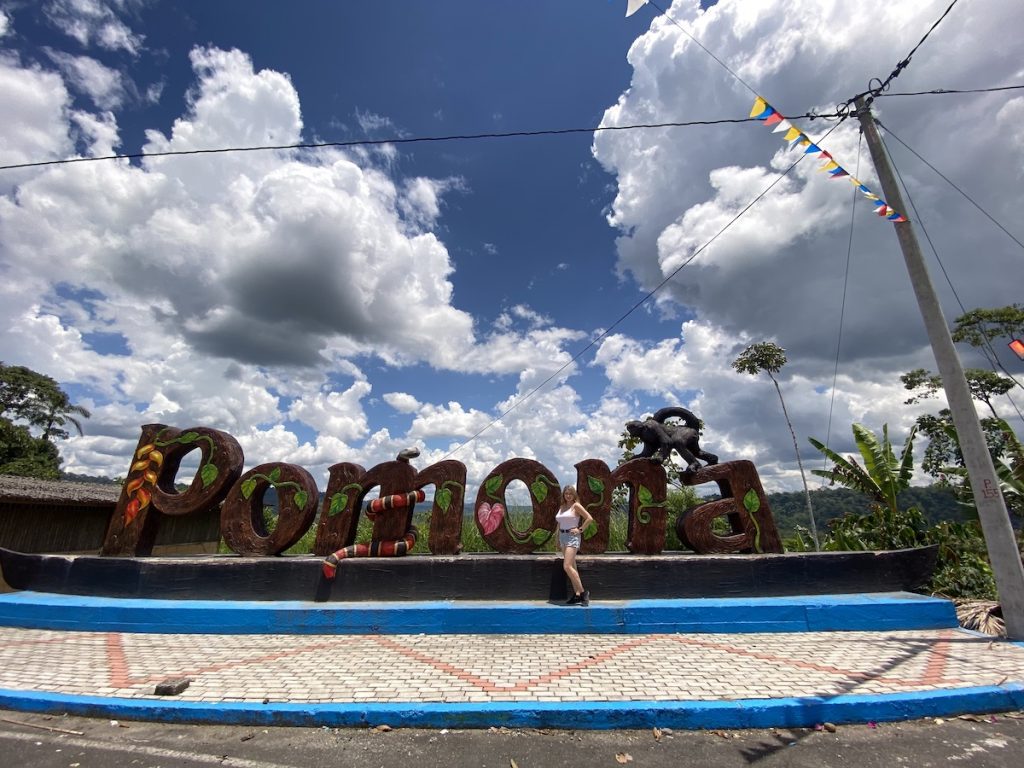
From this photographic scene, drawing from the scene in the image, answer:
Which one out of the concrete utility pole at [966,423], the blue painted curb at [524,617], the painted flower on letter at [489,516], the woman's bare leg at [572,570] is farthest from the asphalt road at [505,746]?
the painted flower on letter at [489,516]

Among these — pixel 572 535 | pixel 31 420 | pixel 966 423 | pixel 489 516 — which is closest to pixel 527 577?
pixel 572 535

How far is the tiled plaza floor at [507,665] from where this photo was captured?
439 cm

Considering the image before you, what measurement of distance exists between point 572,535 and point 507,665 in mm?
2285

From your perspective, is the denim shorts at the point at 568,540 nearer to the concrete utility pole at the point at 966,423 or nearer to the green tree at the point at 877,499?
the concrete utility pole at the point at 966,423

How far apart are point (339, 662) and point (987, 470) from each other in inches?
319

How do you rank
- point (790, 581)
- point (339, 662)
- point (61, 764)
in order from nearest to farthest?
1. point (61, 764)
2. point (339, 662)
3. point (790, 581)

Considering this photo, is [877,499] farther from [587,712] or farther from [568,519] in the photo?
[587,712]

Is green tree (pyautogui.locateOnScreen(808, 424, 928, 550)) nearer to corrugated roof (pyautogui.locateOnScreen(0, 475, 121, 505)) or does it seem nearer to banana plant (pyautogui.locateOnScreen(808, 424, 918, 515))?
banana plant (pyautogui.locateOnScreen(808, 424, 918, 515))

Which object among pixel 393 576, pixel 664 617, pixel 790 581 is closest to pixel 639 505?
pixel 664 617

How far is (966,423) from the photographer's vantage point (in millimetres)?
6414

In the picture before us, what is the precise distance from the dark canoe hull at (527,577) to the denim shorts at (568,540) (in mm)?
343

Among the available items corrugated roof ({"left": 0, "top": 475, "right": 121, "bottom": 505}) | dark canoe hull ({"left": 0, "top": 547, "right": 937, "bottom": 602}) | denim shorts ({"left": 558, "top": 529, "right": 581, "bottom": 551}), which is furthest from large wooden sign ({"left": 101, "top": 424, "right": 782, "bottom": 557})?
corrugated roof ({"left": 0, "top": 475, "right": 121, "bottom": 505})

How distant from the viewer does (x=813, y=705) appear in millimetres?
3951

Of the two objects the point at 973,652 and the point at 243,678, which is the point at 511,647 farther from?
the point at 973,652
